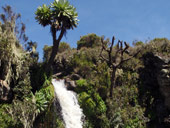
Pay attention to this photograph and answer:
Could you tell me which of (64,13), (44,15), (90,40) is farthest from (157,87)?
(90,40)

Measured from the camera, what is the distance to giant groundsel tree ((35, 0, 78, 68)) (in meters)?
15.7

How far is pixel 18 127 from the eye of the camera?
11.2 metres

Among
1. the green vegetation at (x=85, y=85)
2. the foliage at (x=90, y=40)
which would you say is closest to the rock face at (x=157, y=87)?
the green vegetation at (x=85, y=85)

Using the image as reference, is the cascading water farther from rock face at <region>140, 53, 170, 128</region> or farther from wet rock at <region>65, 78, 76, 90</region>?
rock face at <region>140, 53, 170, 128</region>

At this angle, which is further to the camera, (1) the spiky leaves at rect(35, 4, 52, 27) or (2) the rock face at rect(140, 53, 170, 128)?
(2) the rock face at rect(140, 53, 170, 128)

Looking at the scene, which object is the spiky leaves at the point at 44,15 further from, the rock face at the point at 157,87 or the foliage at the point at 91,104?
the rock face at the point at 157,87

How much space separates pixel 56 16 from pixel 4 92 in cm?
762

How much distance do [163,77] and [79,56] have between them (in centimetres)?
1085

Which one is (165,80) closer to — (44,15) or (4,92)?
(44,15)

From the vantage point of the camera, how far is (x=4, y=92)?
1195 centimetres

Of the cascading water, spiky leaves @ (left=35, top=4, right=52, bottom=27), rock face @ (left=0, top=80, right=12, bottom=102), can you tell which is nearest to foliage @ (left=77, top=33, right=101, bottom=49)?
the cascading water

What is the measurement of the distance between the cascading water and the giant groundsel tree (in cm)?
394

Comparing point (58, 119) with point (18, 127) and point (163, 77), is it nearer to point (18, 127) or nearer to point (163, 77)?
point (18, 127)

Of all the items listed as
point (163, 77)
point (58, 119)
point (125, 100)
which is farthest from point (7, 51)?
point (163, 77)
